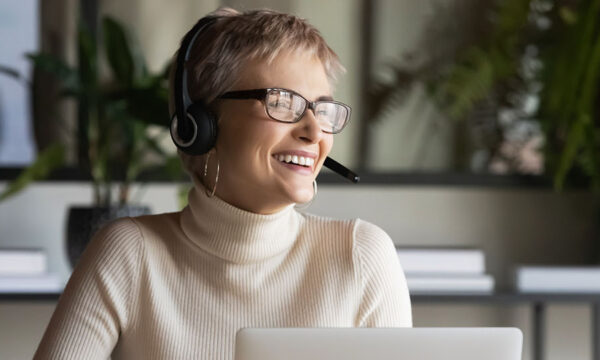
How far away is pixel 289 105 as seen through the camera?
4.13 feet

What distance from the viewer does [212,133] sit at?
1.32 meters

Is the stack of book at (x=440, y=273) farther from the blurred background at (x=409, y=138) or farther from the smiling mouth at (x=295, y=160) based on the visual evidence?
the smiling mouth at (x=295, y=160)

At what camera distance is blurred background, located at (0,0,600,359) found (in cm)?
258

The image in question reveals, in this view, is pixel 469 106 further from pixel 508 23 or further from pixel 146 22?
pixel 146 22

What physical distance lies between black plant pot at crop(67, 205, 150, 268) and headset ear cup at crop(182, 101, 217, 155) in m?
1.07

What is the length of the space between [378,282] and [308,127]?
0.27 meters

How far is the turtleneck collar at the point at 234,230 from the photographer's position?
1.37 metres

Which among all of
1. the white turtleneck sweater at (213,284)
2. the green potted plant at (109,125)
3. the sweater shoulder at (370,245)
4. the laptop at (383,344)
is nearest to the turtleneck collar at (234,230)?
the white turtleneck sweater at (213,284)

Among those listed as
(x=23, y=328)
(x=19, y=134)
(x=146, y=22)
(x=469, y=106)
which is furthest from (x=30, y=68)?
(x=469, y=106)

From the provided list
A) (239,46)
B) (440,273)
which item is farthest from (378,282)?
(440,273)

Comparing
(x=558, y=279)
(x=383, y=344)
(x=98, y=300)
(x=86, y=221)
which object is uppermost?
(x=383, y=344)

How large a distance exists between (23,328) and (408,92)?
1.30m

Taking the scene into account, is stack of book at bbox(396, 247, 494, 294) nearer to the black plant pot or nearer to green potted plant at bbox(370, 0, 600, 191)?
green potted plant at bbox(370, 0, 600, 191)

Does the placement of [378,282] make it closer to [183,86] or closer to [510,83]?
[183,86]
